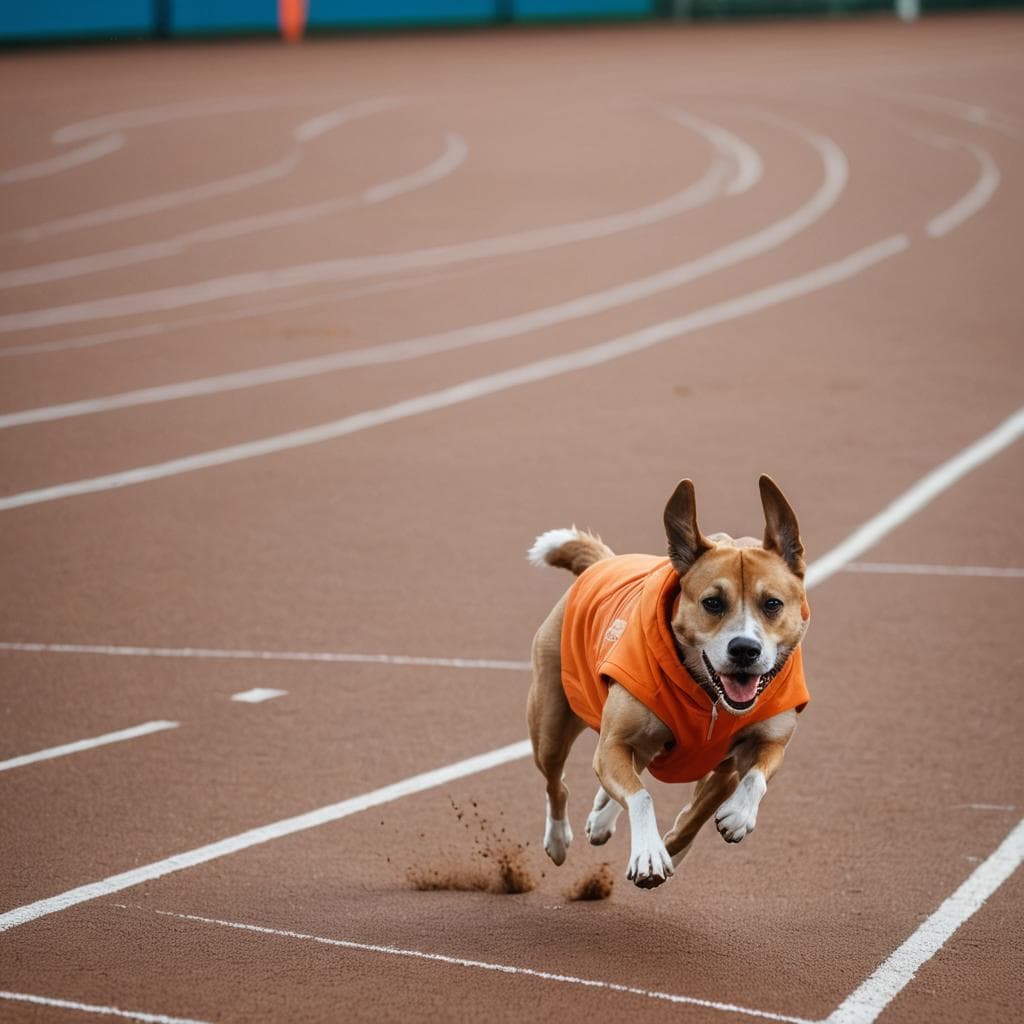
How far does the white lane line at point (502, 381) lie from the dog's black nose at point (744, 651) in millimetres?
8343

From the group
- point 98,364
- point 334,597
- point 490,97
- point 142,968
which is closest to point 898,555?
point 334,597

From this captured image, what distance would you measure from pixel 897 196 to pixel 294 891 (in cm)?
2014

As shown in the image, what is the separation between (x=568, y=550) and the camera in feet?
21.9

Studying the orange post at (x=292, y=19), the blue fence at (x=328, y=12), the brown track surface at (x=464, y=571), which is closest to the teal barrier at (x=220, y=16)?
the blue fence at (x=328, y=12)

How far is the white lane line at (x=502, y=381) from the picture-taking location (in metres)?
13.1

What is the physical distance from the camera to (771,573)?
17.8ft

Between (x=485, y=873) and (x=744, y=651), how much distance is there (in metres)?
2.20

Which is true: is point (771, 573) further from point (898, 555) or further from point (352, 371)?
point (352, 371)

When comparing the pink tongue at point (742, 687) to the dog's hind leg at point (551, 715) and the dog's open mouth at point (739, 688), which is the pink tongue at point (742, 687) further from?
the dog's hind leg at point (551, 715)

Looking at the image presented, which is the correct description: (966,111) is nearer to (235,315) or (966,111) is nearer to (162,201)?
(162,201)

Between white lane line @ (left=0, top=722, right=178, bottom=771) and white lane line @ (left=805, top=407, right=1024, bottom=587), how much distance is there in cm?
445

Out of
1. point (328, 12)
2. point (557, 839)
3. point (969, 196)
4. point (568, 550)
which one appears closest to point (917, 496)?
A: point (568, 550)

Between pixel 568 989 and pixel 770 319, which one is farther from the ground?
pixel 568 989

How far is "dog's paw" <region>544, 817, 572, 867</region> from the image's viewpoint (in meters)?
6.46
